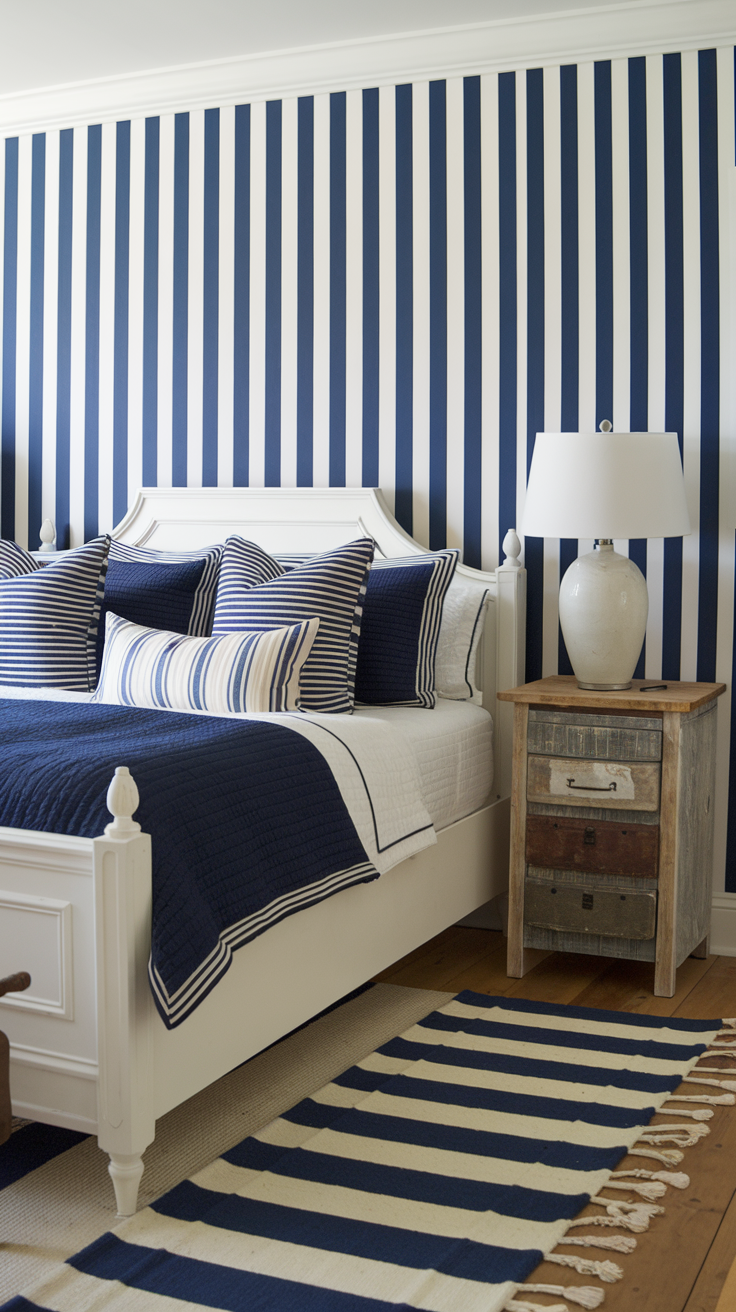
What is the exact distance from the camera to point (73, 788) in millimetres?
1785

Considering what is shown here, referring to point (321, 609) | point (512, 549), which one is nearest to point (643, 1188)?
point (321, 609)

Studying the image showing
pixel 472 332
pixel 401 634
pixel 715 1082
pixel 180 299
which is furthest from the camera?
pixel 180 299

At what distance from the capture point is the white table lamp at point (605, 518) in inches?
109

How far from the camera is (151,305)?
3.75 m

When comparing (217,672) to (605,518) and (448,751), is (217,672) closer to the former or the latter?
(448,751)

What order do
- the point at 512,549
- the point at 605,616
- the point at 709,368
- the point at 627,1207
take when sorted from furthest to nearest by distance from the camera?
1. the point at 512,549
2. the point at 709,368
3. the point at 605,616
4. the point at 627,1207

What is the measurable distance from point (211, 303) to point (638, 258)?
1331mm

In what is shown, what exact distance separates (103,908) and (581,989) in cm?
150

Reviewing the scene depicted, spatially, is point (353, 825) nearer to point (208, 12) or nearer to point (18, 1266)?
point (18, 1266)

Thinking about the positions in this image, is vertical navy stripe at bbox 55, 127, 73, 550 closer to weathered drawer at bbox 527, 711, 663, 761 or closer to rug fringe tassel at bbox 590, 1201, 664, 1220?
weathered drawer at bbox 527, 711, 663, 761

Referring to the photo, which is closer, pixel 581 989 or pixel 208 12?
pixel 581 989

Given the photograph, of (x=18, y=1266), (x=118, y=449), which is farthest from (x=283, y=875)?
(x=118, y=449)

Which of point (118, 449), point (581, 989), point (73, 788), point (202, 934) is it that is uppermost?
point (118, 449)

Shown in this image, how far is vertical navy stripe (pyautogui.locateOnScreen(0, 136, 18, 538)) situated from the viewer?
3928mm
